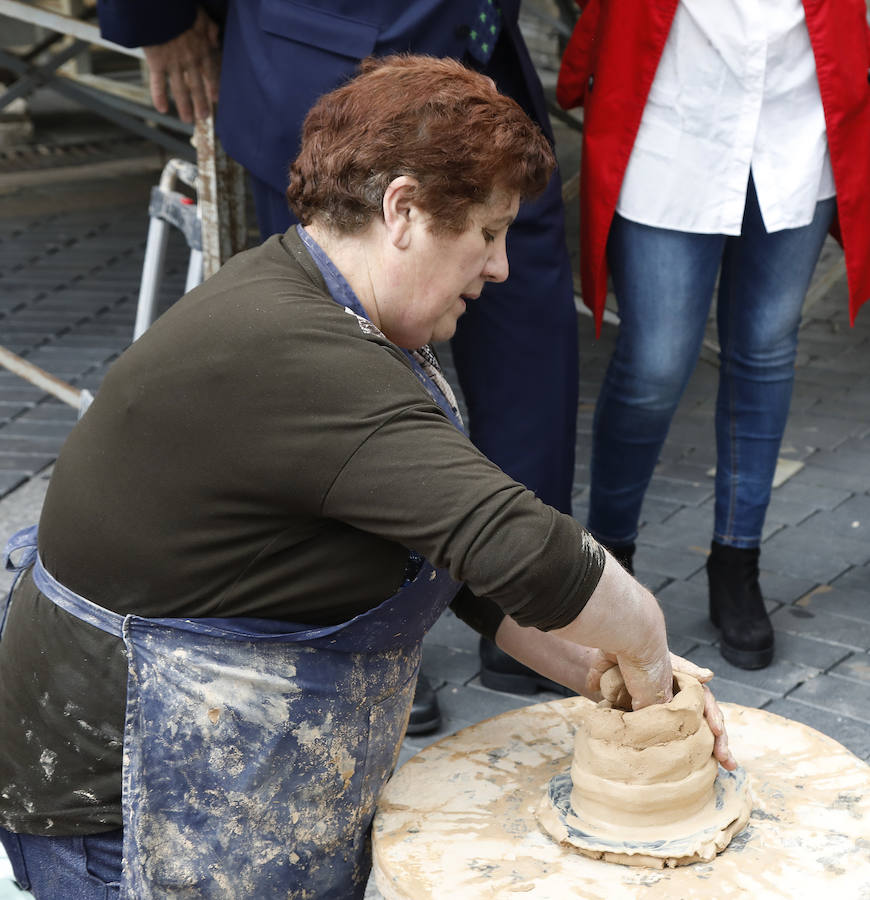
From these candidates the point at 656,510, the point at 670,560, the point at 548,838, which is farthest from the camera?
the point at 656,510

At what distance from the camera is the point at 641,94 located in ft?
9.10

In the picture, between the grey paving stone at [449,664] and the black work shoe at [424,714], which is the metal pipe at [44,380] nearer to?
the grey paving stone at [449,664]

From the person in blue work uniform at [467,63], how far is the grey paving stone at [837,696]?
28.4 inches

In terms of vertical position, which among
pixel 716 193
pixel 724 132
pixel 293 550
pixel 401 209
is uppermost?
pixel 401 209

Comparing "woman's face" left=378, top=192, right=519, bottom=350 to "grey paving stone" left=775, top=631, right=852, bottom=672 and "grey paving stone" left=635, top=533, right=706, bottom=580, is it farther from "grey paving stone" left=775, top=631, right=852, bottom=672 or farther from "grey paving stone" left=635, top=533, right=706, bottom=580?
"grey paving stone" left=635, top=533, right=706, bottom=580

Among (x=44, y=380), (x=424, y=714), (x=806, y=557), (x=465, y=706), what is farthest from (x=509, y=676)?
(x=44, y=380)

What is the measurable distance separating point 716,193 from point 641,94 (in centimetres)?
26

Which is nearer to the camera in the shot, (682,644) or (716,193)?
(716,193)

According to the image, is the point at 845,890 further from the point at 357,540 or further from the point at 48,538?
the point at 48,538

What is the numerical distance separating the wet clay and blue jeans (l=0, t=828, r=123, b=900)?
0.63 m

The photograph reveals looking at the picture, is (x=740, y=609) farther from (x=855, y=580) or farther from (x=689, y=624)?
(x=855, y=580)

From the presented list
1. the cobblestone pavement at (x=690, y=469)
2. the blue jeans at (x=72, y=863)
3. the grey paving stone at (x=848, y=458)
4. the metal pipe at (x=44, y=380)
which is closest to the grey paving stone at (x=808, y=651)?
the cobblestone pavement at (x=690, y=469)

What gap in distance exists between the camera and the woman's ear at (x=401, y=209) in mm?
1710

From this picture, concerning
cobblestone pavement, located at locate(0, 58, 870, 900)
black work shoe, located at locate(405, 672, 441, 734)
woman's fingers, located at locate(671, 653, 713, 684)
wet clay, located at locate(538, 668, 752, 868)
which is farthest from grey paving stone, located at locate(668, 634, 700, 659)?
wet clay, located at locate(538, 668, 752, 868)
